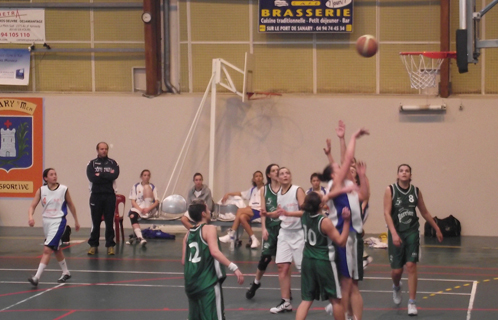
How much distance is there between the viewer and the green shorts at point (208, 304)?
6332 millimetres

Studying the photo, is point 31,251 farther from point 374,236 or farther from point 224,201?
point 374,236

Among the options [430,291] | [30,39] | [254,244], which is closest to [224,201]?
[254,244]

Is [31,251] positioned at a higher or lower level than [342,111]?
lower

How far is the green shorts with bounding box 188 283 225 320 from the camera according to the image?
633 cm

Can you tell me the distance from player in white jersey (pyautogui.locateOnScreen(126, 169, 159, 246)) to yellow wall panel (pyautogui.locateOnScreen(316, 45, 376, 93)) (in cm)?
481

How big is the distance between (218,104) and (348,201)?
9.80 m

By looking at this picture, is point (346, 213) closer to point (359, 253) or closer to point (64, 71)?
point (359, 253)

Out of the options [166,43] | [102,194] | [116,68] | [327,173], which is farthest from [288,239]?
[116,68]

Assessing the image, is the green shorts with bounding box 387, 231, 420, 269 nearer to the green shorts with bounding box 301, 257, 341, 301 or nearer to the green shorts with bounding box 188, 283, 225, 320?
the green shorts with bounding box 301, 257, 341, 301

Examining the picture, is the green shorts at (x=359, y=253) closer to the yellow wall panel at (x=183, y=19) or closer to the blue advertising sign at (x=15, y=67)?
the yellow wall panel at (x=183, y=19)

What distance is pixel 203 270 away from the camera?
639 cm

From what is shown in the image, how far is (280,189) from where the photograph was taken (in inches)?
353

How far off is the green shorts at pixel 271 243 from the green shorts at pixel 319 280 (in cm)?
209

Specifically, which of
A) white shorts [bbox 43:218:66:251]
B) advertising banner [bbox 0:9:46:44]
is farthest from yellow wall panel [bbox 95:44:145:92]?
white shorts [bbox 43:218:66:251]
